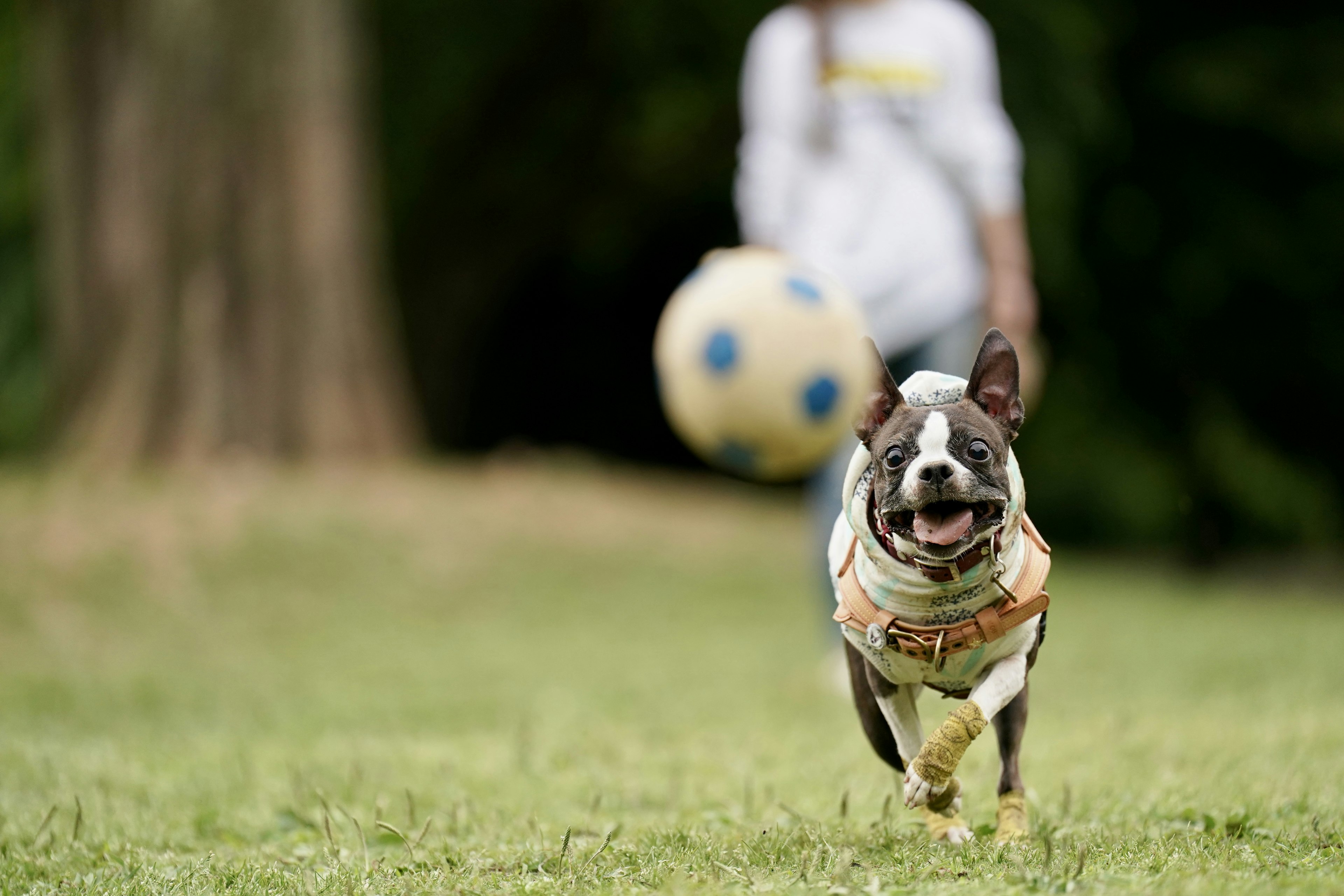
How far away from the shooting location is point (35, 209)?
52.8 feet

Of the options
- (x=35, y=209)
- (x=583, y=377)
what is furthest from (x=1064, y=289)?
(x=35, y=209)

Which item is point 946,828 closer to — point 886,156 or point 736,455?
point 736,455

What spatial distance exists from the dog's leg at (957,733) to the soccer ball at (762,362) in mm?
896

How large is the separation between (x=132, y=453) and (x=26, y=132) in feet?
23.4

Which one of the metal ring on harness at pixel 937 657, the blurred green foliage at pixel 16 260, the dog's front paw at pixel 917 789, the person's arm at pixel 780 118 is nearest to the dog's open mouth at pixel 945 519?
the metal ring on harness at pixel 937 657

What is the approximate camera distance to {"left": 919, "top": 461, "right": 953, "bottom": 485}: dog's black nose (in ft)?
8.30

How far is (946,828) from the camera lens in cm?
302

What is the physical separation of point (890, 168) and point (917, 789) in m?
3.16

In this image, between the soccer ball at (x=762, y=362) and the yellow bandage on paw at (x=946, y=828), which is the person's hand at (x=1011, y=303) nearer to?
the soccer ball at (x=762, y=362)

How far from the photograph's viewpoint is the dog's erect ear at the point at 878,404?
9.13ft

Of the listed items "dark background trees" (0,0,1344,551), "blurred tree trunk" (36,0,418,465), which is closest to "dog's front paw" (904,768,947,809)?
"blurred tree trunk" (36,0,418,465)

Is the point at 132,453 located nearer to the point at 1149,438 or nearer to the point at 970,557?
the point at 970,557

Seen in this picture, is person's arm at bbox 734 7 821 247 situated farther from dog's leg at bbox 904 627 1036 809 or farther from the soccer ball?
dog's leg at bbox 904 627 1036 809

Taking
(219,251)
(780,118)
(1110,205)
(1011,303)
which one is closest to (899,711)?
(1011,303)
